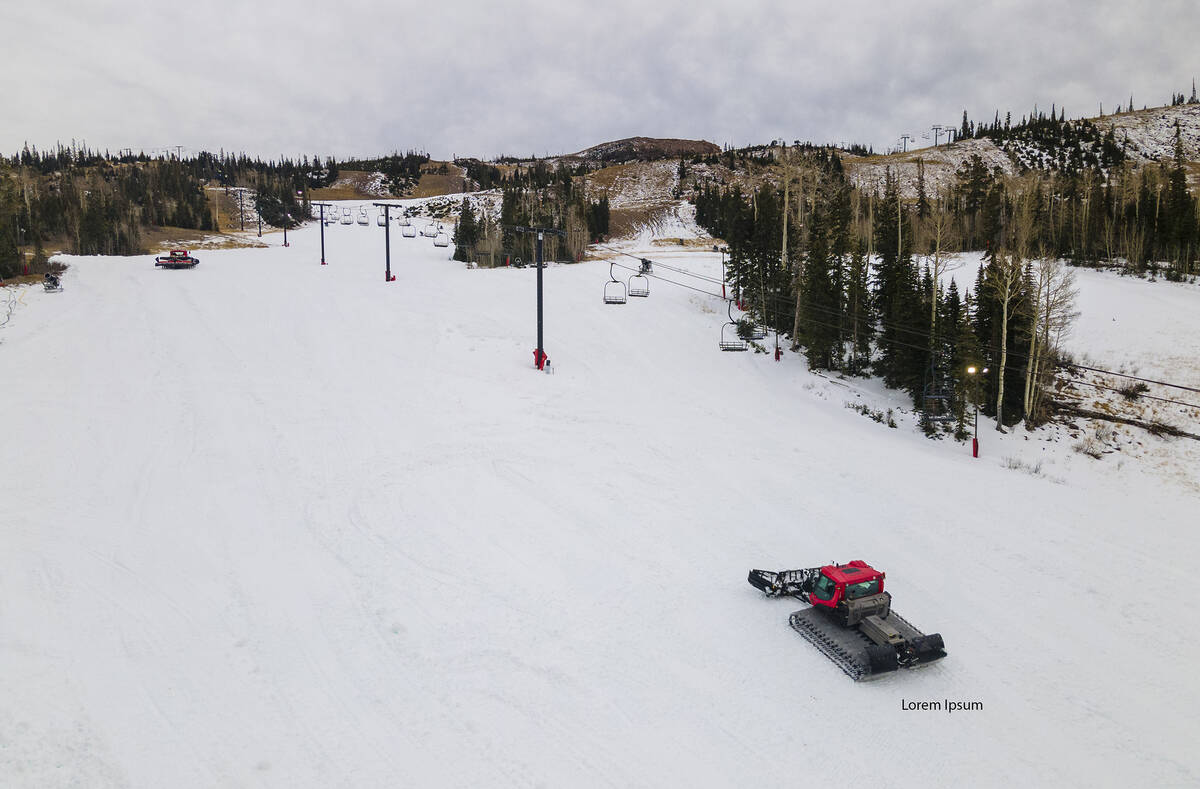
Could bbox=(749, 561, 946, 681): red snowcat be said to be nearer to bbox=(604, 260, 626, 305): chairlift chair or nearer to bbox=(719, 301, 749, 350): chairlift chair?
bbox=(719, 301, 749, 350): chairlift chair

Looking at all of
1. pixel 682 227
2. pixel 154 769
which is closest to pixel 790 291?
pixel 154 769

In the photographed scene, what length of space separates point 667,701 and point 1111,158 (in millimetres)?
143734

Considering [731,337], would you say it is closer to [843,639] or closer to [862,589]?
[862,589]

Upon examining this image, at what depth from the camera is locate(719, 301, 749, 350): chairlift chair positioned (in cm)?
3559

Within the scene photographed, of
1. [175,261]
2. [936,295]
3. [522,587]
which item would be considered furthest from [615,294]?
[175,261]

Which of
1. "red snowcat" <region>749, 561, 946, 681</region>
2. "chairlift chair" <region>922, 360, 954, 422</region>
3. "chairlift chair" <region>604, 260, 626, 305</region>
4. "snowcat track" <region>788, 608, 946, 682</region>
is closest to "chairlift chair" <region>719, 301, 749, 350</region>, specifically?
"chairlift chair" <region>604, 260, 626, 305</region>

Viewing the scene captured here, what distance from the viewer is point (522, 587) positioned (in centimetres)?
1284

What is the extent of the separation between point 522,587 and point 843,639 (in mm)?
6117

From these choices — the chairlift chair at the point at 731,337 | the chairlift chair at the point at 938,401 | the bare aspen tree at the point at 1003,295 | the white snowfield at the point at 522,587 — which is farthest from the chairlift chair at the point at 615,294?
the bare aspen tree at the point at 1003,295

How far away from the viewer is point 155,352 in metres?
27.1

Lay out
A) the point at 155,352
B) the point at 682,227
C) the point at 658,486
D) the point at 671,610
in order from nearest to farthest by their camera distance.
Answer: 1. the point at 671,610
2. the point at 658,486
3. the point at 155,352
4. the point at 682,227

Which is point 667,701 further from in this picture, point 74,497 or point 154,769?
point 74,497

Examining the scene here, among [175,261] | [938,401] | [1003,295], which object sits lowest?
[938,401]

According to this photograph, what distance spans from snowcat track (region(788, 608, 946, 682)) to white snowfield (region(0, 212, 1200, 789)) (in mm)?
242
